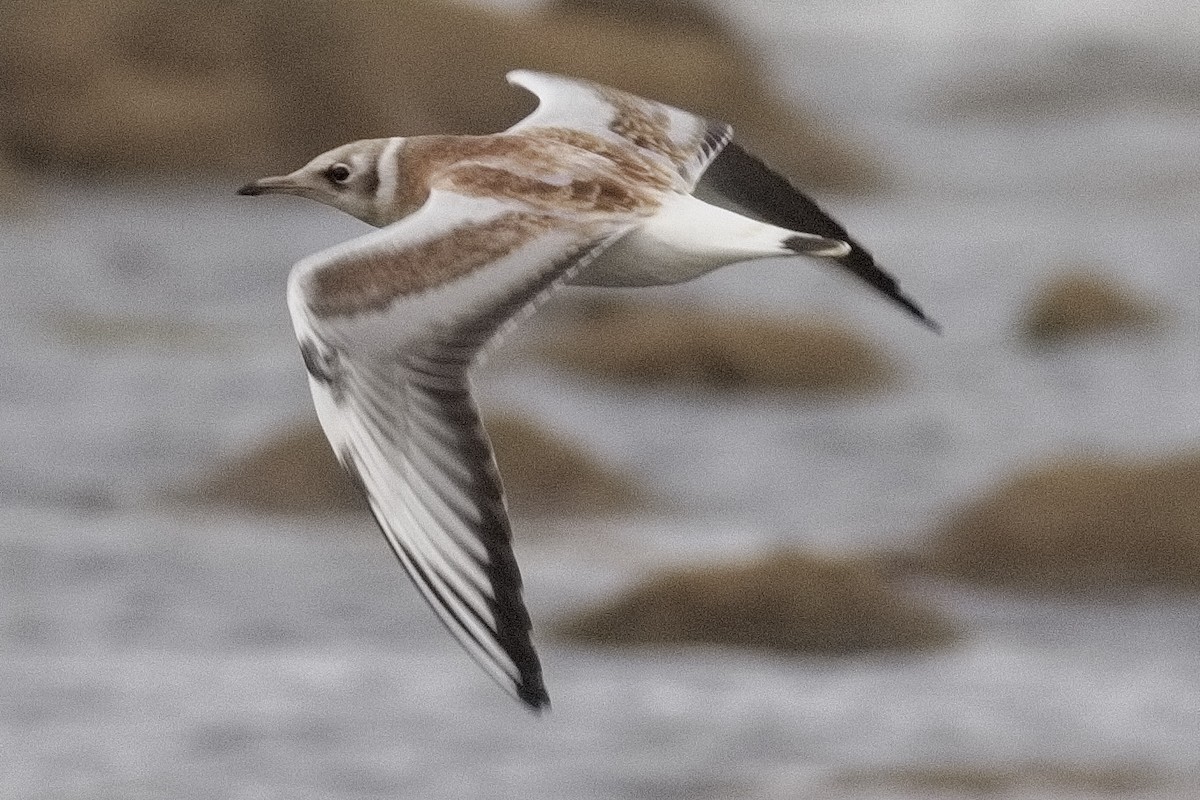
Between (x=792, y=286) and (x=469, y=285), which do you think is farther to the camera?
Answer: (x=792, y=286)

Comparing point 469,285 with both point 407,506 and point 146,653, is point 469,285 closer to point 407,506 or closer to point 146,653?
point 407,506

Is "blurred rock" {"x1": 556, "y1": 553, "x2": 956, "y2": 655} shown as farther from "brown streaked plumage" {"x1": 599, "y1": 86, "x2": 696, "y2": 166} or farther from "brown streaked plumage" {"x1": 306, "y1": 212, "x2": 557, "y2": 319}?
"brown streaked plumage" {"x1": 306, "y1": 212, "x2": 557, "y2": 319}

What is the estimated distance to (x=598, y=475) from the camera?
22.8 metres

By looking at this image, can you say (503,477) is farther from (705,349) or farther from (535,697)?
(535,697)

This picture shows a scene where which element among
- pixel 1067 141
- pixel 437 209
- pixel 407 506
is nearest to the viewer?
pixel 407 506

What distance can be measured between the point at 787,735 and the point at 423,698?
10.1 ft

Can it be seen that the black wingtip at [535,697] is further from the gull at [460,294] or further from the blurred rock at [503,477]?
the blurred rock at [503,477]

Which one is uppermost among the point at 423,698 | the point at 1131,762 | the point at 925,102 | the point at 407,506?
the point at 407,506

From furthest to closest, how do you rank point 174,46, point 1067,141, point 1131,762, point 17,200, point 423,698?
1. point 1067,141
2. point 17,200
3. point 174,46
4. point 423,698
5. point 1131,762

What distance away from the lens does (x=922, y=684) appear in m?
21.8

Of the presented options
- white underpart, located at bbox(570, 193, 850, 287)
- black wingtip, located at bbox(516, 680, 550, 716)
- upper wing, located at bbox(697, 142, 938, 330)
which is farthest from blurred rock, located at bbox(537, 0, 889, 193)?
black wingtip, located at bbox(516, 680, 550, 716)

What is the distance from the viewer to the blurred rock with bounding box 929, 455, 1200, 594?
19656 mm

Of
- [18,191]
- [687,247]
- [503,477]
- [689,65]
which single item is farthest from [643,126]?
[18,191]

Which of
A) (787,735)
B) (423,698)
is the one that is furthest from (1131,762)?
(423,698)
